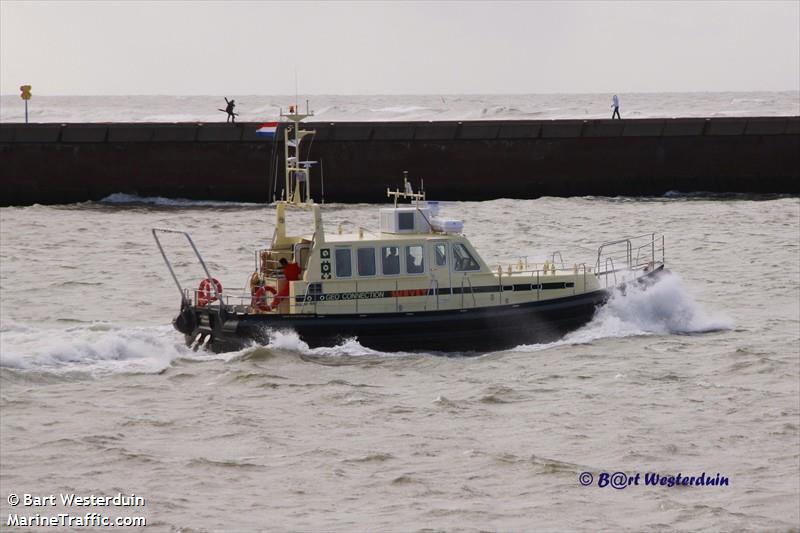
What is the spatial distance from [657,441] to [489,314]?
5.41 meters

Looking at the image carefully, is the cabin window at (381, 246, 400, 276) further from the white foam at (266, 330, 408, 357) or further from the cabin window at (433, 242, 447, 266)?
the white foam at (266, 330, 408, 357)

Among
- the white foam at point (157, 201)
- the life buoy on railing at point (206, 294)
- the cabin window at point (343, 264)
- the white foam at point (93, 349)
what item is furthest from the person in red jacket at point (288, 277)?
the white foam at point (157, 201)

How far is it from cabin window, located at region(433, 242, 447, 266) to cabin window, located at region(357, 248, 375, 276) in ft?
3.36

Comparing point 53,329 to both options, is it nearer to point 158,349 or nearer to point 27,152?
point 158,349

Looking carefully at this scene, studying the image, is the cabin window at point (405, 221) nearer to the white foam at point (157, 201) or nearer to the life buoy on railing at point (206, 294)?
the life buoy on railing at point (206, 294)

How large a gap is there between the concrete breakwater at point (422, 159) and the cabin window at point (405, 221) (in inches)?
726

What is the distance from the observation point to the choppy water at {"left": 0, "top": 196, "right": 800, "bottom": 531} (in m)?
13.4

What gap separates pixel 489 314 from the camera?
20.4 m

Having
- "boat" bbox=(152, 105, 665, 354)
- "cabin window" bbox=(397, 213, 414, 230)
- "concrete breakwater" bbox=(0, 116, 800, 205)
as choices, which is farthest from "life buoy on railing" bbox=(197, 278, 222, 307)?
"concrete breakwater" bbox=(0, 116, 800, 205)

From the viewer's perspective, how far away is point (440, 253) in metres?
20.6

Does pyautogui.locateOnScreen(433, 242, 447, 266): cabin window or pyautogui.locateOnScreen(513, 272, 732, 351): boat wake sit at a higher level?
pyautogui.locateOnScreen(433, 242, 447, 266): cabin window

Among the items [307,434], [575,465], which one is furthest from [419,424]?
[575,465]

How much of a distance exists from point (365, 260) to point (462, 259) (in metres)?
1.61

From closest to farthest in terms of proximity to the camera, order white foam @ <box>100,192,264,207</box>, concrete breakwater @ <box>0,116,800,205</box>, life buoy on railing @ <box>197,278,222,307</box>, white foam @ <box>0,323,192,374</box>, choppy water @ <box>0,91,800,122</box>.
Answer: white foam @ <box>0,323,192,374</box>, life buoy on railing @ <box>197,278,222,307</box>, white foam @ <box>100,192,264,207</box>, concrete breakwater @ <box>0,116,800,205</box>, choppy water @ <box>0,91,800,122</box>
